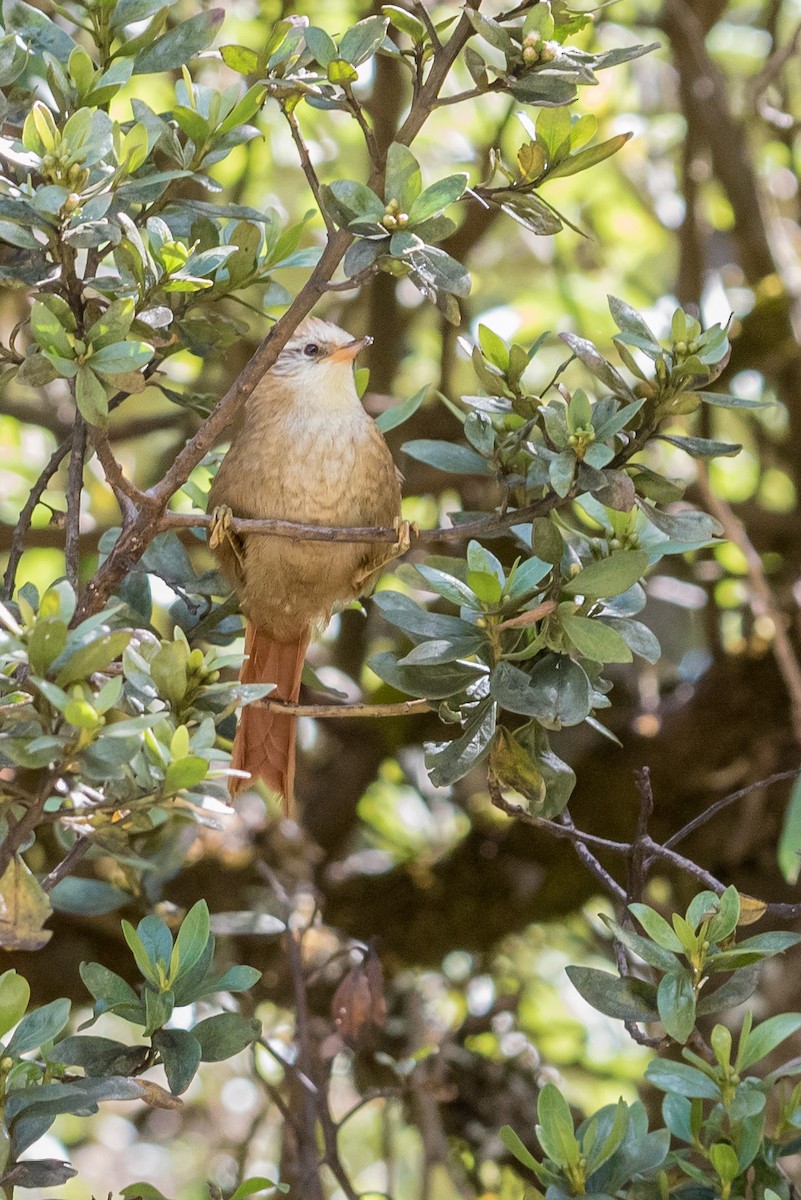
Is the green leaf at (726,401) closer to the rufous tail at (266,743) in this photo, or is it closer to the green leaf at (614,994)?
the green leaf at (614,994)

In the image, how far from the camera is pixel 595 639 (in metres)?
1.85

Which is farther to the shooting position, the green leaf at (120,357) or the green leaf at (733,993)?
the green leaf at (733,993)

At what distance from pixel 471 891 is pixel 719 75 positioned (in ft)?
8.30

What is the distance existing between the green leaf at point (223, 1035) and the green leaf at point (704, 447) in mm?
977

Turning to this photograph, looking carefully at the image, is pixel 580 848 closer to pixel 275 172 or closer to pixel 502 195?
pixel 502 195

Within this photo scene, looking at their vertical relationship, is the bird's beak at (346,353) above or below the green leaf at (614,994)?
above

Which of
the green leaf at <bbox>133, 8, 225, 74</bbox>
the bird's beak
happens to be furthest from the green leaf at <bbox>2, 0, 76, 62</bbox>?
the bird's beak

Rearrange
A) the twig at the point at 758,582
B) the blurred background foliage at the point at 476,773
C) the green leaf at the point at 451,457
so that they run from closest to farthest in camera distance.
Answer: the green leaf at the point at 451,457 < the twig at the point at 758,582 < the blurred background foliage at the point at 476,773

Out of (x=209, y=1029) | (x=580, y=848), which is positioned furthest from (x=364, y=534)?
(x=209, y=1029)

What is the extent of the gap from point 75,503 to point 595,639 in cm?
77

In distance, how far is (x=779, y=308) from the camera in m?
4.27

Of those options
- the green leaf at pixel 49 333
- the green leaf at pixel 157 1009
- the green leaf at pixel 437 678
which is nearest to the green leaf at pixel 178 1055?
the green leaf at pixel 157 1009

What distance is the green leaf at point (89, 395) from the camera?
5.60 feet

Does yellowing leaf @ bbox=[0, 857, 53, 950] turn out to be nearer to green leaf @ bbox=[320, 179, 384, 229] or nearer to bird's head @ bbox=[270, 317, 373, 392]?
green leaf @ bbox=[320, 179, 384, 229]
